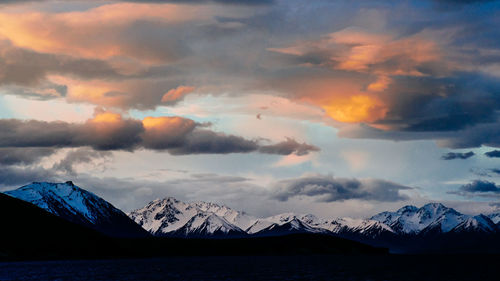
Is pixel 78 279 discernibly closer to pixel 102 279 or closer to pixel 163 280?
pixel 102 279

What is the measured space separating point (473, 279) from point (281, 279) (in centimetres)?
6965

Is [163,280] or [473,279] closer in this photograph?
[163,280]

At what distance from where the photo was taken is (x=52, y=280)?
18662cm

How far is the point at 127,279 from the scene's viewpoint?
189500 mm

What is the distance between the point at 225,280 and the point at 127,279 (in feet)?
112

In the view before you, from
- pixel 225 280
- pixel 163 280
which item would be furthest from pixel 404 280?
pixel 163 280

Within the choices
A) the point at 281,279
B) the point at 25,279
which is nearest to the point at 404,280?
the point at 281,279

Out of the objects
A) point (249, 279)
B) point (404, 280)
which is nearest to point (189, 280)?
point (249, 279)

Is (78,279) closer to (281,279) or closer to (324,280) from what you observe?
(281,279)

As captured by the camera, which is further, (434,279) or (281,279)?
→ (434,279)

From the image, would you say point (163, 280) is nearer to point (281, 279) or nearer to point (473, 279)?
point (281, 279)

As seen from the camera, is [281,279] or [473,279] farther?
[473,279]

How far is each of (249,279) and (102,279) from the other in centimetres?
4976

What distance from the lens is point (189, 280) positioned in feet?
607
